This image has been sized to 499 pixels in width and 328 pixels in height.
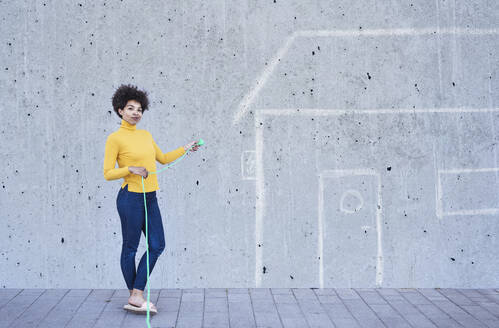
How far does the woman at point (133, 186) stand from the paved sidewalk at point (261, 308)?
307 mm

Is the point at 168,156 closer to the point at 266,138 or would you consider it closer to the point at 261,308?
the point at 266,138

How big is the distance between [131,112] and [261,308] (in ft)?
5.84

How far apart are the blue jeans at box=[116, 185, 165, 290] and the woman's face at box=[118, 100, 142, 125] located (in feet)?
1.61

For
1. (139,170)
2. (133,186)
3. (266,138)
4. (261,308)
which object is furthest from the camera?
(266,138)

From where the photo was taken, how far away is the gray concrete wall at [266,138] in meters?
4.92

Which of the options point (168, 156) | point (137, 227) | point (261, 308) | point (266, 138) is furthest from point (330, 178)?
point (137, 227)

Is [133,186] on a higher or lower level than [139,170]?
lower

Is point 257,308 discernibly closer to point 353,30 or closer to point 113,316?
point 113,316

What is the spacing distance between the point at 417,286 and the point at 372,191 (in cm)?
92

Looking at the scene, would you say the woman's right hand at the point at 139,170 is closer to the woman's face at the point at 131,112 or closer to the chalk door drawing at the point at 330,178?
the woman's face at the point at 131,112

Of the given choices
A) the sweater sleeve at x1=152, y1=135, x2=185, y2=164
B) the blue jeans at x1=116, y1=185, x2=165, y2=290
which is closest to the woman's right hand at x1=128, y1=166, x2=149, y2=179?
the blue jeans at x1=116, y1=185, x2=165, y2=290

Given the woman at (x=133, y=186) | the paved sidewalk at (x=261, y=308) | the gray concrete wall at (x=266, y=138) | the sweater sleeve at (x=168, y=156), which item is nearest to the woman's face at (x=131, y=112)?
the woman at (x=133, y=186)

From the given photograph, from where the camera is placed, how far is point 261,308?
4410mm

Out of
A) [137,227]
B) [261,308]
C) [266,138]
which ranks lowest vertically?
[261,308]
